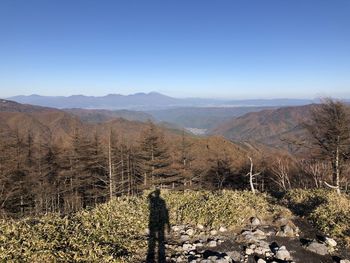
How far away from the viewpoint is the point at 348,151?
20078 millimetres

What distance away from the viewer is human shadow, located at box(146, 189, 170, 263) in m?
9.85

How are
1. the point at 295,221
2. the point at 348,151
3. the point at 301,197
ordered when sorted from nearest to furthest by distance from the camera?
the point at 295,221, the point at 301,197, the point at 348,151

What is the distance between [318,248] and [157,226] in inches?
234

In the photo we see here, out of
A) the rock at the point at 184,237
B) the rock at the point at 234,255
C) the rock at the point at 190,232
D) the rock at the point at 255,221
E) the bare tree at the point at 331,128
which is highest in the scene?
the bare tree at the point at 331,128

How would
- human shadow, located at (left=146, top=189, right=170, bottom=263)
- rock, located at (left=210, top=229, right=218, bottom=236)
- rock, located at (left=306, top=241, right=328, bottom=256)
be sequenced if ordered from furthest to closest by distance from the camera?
rock, located at (left=210, top=229, right=218, bottom=236) < rock, located at (left=306, top=241, right=328, bottom=256) < human shadow, located at (left=146, top=189, right=170, bottom=263)

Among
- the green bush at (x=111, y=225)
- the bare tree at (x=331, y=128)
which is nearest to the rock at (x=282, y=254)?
the green bush at (x=111, y=225)

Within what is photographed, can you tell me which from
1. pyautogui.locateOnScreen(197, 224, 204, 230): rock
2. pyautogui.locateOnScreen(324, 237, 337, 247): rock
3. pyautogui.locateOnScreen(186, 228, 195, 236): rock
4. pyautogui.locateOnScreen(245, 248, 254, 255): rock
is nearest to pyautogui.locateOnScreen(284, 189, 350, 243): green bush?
pyautogui.locateOnScreen(324, 237, 337, 247): rock

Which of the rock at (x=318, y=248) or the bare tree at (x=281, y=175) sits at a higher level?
the rock at (x=318, y=248)

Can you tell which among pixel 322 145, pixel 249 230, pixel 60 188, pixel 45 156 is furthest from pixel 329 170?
pixel 45 156

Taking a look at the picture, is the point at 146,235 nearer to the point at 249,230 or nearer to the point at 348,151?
the point at 249,230

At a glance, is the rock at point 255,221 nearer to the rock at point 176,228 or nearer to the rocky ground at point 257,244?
the rocky ground at point 257,244

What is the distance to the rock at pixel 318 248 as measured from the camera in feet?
33.9

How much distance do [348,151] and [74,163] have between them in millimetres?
28857

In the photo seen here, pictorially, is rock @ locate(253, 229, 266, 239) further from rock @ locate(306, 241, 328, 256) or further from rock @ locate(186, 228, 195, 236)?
rock @ locate(186, 228, 195, 236)
